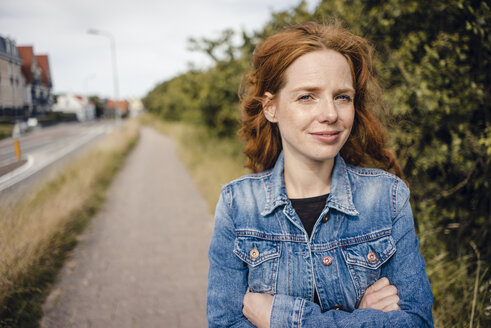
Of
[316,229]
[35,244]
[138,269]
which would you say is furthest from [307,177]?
[35,244]

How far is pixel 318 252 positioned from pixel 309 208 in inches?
8.3

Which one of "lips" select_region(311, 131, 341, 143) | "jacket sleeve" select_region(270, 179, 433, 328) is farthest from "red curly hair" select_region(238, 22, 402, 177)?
"jacket sleeve" select_region(270, 179, 433, 328)

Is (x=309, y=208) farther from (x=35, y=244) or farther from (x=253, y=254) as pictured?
(x=35, y=244)

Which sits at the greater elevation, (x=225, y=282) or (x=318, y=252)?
(x=318, y=252)

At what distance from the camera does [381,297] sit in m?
1.21

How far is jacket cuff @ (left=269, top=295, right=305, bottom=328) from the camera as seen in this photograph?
1.19 m

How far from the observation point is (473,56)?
8.69 feet

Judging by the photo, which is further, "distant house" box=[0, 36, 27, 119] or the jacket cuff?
"distant house" box=[0, 36, 27, 119]

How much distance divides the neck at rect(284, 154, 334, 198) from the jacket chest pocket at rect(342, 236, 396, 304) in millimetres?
303

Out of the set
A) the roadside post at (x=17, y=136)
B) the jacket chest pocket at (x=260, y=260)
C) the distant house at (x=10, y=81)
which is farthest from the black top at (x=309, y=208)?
the roadside post at (x=17, y=136)

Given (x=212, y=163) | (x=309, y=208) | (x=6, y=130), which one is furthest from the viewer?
(x=212, y=163)

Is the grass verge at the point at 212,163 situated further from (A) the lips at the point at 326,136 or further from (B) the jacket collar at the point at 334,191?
(A) the lips at the point at 326,136

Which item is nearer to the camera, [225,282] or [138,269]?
[225,282]

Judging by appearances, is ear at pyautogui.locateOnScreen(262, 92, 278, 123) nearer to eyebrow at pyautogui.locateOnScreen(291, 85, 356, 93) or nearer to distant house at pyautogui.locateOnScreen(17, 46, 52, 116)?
eyebrow at pyautogui.locateOnScreen(291, 85, 356, 93)
